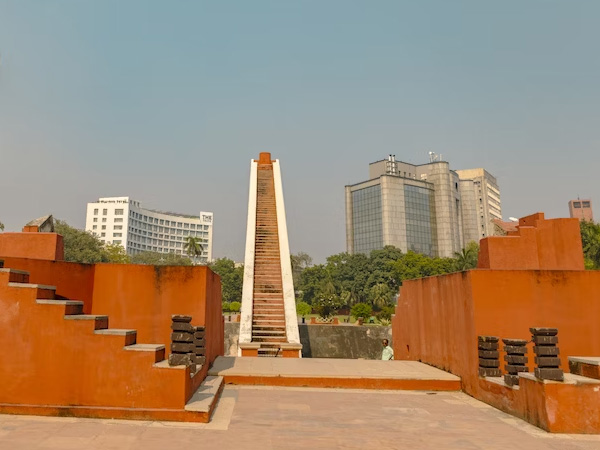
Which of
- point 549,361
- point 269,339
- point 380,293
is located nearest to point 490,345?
point 549,361

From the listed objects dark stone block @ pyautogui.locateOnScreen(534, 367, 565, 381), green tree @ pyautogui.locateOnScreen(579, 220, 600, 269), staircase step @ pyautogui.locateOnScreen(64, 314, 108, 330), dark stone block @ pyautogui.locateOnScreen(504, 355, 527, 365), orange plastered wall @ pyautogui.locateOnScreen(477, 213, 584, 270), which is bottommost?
dark stone block @ pyautogui.locateOnScreen(534, 367, 565, 381)

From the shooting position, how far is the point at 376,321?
3559 centimetres

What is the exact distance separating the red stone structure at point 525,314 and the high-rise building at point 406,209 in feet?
310

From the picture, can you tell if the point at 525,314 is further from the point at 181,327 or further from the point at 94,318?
the point at 94,318

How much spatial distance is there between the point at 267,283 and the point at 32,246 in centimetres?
1082

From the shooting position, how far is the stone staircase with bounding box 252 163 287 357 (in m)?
14.2

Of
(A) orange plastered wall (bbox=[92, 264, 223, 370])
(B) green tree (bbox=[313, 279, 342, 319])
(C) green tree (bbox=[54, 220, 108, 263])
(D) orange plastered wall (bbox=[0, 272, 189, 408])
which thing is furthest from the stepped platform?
(C) green tree (bbox=[54, 220, 108, 263])

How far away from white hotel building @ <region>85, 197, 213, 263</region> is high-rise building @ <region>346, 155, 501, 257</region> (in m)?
62.9

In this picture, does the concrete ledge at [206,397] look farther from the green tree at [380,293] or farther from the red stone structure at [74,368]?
the green tree at [380,293]

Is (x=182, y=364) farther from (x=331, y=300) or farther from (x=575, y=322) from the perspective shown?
(x=331, y=300)

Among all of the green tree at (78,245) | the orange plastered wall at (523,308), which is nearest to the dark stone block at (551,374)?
the orange plastered wall at (523,308)

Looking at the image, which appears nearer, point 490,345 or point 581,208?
point 490,345

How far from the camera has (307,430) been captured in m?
5.08

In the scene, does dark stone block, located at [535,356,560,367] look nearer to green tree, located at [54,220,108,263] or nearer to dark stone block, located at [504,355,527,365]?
dark stone block, located at [504,355,527,365]
